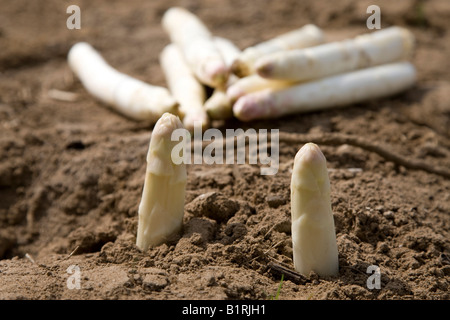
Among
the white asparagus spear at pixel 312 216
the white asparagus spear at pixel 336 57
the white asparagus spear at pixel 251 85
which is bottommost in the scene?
the white asparagus spear at pixel 312 216

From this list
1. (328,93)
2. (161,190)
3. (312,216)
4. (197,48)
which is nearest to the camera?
(312,216)

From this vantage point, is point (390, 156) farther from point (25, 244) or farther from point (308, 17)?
point (308, 17)

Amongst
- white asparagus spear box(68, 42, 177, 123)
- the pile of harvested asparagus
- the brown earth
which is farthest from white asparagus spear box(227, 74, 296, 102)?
white asparagus spear box(68, 42, 177, 123)

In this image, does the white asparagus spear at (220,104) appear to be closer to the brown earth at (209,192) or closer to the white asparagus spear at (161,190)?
the brown earth at (209,192)

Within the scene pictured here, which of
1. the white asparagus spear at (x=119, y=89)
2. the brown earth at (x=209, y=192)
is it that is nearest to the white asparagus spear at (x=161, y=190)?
the brown earth at (x=209, y=192)

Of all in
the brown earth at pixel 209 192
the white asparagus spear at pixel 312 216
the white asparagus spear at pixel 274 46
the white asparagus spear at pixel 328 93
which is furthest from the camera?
the white asparagus spear at pixel 274 46

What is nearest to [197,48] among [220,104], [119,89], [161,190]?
[220,104]

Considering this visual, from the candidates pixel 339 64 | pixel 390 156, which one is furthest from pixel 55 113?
pixel 390 156

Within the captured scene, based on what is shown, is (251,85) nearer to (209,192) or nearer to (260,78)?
(260,78)
